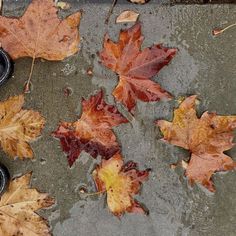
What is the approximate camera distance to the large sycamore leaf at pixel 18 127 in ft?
9.50

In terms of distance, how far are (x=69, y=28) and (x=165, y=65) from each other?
56cm

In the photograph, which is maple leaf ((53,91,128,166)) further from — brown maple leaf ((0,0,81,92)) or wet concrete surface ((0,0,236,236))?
brown maple leaf ((0,0,81,92))

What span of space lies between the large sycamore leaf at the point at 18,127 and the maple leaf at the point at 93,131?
132 millimetres

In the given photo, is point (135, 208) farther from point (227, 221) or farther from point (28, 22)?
point (28, 22)

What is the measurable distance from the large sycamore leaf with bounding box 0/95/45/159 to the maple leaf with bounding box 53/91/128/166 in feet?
0.43

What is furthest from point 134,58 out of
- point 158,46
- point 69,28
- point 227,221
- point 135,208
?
point 227,221

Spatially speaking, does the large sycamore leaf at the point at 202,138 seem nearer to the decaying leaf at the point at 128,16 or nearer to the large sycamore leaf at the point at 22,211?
the decaying leaf at the point at 128,16

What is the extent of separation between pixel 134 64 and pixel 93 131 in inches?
16.4

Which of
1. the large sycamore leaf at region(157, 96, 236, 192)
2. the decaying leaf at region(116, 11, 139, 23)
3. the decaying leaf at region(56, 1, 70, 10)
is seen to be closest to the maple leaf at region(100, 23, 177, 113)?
the decaying leaf at region(116, 11, 139, 23)

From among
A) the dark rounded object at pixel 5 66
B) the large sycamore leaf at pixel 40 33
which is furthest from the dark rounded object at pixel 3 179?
the large sycamore leaf at pixel 40 33

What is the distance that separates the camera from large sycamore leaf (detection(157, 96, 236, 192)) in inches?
109

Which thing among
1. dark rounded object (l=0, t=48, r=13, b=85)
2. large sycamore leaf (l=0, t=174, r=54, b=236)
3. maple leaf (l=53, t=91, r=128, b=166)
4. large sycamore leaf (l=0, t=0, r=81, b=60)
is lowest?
large sycamore leaf (l=0, t=174, r=54, b=236)

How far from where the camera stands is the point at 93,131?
2861 mm

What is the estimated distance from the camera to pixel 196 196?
289cm
